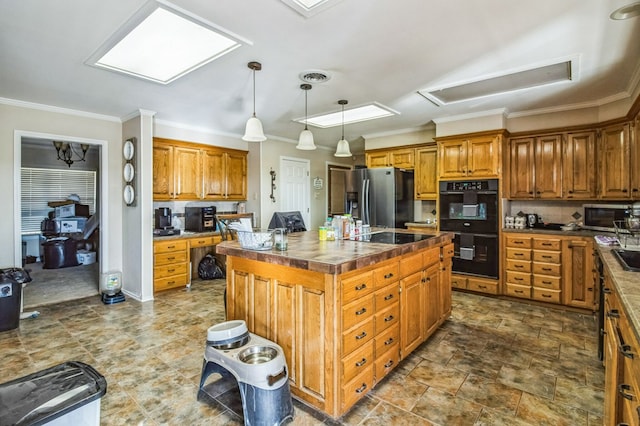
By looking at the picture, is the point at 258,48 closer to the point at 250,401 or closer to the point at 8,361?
the point at 250,401

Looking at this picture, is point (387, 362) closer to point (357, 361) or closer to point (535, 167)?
point (357, 361)

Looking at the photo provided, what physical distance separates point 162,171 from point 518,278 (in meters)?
5.24

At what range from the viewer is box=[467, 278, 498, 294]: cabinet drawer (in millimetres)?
4332

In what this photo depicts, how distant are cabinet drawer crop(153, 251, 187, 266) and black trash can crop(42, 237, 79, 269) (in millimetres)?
3380

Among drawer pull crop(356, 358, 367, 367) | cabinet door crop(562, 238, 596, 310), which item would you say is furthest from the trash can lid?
cabinet door crop(562, 238, 596, 310)

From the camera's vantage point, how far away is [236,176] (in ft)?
18.9

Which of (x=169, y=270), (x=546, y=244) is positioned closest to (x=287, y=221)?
(x=169, y=270)

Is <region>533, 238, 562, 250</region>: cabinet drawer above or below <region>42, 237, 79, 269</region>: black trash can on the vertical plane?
above

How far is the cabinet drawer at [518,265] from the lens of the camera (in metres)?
4.12

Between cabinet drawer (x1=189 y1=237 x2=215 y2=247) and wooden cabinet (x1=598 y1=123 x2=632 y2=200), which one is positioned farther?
cabinet drawer (x1=189 y1=237 x2=215 y2=247)

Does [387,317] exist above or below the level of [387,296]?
below

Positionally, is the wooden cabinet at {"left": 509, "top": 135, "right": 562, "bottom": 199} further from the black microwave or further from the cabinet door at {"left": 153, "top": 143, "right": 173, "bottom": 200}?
the cabinet door at {"left": 153, "top": 143, "right": 173, "bottom": 200}

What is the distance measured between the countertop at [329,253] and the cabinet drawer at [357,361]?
541 millimetres

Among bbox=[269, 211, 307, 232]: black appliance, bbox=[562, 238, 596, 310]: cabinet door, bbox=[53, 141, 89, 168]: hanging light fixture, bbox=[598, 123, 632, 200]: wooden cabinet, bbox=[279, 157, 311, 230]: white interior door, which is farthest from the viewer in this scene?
bbox=[279, 157, 311, 230]: white interior door
